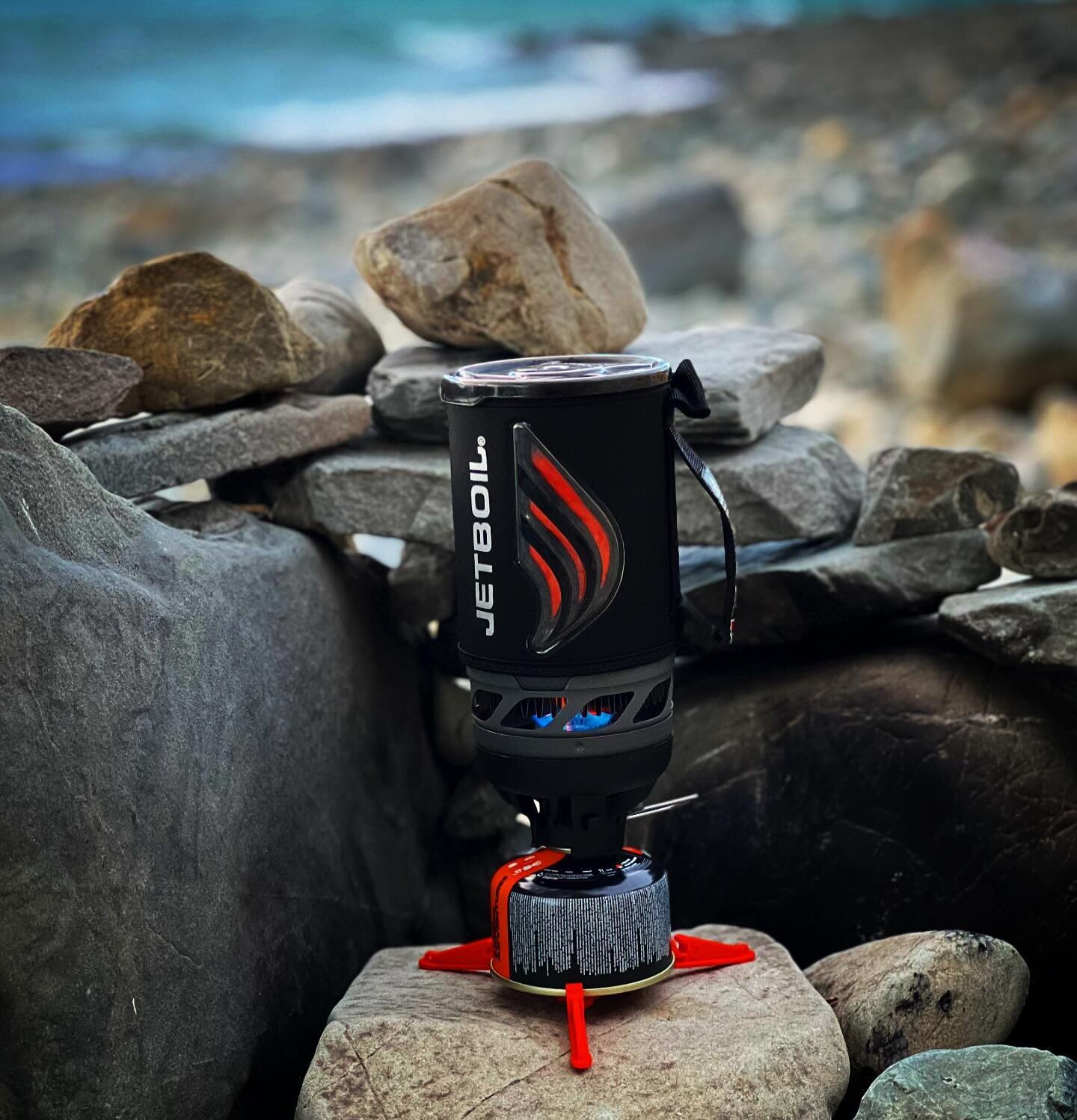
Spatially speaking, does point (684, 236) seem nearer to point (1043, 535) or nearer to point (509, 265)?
point (509, 265)

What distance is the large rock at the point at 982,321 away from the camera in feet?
29.0

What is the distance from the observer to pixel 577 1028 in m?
2.26

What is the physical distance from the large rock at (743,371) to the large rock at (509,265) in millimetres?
201

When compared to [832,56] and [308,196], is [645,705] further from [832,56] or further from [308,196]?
[832,56]

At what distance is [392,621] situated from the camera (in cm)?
335

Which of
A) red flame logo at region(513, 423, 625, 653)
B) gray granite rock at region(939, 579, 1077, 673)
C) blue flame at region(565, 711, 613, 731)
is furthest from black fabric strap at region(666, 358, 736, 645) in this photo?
gray granite rock at region(939, 579, 1077, 673)

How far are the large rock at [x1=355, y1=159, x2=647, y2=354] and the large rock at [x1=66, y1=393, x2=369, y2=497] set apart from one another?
11.6 inches

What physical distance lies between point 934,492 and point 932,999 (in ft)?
3.50

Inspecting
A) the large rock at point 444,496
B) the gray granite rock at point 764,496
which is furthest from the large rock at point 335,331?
the gray granite rock at point 764,496

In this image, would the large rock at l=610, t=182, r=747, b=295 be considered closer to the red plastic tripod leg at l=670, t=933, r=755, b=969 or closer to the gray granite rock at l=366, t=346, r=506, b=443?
the gray granite rock at l=366, t=346, r=506, b=443

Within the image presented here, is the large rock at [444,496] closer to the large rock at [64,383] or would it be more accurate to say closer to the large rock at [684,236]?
the large rock at [64,383]

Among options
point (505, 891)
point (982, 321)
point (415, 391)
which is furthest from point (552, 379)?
point (982, 321)

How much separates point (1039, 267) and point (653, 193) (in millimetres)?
3460

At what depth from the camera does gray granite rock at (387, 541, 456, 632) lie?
10.9 feet
